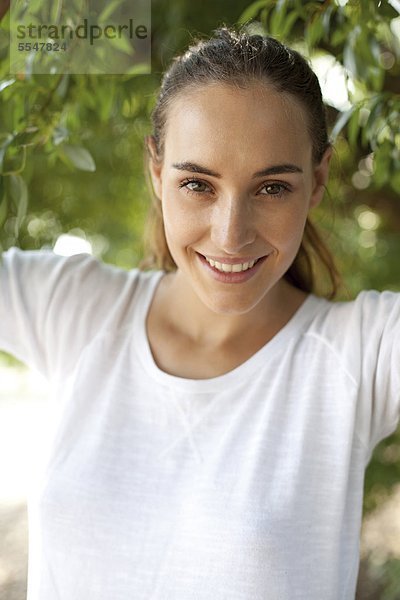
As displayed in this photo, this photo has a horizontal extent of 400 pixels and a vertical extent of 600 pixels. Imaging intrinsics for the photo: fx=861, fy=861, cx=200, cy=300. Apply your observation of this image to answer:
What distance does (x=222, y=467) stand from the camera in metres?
1.36

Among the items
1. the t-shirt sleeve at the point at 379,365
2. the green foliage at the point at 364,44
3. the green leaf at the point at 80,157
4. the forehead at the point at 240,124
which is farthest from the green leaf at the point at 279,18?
the t-shirt sleeve at the point at 379,365

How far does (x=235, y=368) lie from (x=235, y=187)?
1.14 feet

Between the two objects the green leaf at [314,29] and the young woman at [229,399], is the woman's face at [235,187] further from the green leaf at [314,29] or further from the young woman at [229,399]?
the green leaf at [314,29]

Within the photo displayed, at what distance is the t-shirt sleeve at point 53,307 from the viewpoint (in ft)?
5.07

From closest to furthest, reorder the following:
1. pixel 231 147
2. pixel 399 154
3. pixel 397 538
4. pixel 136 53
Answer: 1. pixel 231 147
2. pixel 399 154
3. pixel 136 53
4. pixel 397 538

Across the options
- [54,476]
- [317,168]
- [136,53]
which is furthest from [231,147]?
[136,53]

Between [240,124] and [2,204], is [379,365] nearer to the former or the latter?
[240,124]

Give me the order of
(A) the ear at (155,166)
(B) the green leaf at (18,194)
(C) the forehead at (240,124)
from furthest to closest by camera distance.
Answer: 1. (A) the ear at (155,166)
2. (B) the green leaf at (18,194)
3. (C) the forehead at (240,124)

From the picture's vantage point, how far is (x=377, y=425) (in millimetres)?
1394

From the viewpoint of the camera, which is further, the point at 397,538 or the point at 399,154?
the point at 397,538

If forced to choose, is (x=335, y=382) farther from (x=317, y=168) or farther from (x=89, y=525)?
(x=89, y=525)

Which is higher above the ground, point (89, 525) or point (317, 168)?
point (317, 168)

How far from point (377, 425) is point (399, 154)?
0.48 meters

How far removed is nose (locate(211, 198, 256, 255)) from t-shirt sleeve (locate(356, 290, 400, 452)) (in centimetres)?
25
